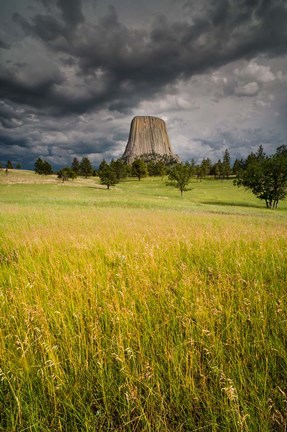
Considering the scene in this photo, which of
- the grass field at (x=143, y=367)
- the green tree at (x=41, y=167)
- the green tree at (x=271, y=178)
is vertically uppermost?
the green tree at (x=41, y=167)

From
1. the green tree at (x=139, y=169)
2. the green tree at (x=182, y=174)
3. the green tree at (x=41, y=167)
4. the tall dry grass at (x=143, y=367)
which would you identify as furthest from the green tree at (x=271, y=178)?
the green tree at (x=41, y=167)

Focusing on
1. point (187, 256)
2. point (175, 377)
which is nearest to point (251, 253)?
point (187, 256)

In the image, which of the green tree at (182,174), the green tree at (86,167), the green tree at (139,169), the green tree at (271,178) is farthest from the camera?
the green tree at (86,167)

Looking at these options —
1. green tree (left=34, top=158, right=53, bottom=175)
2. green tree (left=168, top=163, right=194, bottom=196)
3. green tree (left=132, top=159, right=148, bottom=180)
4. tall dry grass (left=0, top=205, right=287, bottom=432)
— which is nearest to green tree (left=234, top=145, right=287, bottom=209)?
green tree (left=168, top=163, right=194, bottom=196)

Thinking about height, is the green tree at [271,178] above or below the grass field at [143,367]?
above

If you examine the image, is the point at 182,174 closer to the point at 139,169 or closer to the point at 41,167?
the point at 139,169

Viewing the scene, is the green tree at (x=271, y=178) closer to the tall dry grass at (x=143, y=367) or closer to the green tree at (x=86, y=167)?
the tall dry grass at (x=143, y=367)

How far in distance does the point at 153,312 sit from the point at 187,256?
2.25 m

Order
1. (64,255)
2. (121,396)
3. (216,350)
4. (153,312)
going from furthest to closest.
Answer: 1. (64,255)
2. (153,312)
3. (216,350)
4. (121,396)

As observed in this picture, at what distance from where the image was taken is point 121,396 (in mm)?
1584

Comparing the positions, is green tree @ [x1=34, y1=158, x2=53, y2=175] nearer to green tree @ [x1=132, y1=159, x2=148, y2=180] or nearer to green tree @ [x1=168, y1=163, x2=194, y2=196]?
green tree @ [x1=132, y1=159, x2=148, y2=180]

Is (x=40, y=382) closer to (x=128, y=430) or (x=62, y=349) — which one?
(x=62, y=349)

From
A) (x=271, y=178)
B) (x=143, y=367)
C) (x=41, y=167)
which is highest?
(x=41, y=167)

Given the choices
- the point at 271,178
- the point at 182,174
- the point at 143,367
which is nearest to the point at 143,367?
the point at 143,367
